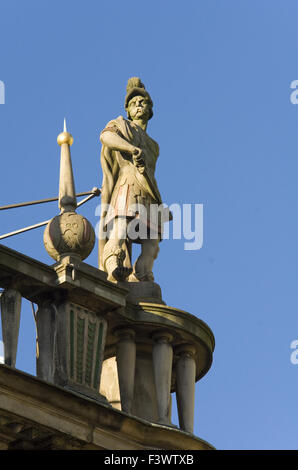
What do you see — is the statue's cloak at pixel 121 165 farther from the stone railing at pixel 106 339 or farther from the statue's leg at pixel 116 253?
the stone railing at pixel 106 339

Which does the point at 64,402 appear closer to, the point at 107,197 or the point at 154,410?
the point at 154,410

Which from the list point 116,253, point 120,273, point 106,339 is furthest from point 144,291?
point 106,339

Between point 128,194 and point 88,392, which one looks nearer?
point 88,392

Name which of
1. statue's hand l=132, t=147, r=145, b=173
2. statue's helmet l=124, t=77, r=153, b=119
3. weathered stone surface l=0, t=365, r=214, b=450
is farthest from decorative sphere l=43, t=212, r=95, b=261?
statue's helmet l=124, t=77, r=153, b=119

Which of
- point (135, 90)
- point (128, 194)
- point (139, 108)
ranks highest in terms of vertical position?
point (135, 90)

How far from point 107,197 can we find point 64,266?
348 centimetres

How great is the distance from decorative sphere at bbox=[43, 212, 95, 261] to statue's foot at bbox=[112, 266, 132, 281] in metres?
1.08

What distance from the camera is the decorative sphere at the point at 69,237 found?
2394cm

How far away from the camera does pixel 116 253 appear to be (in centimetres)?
2528

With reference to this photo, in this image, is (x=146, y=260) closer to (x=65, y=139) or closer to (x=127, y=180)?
(x=127, y=180)

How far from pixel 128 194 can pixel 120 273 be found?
1.92m

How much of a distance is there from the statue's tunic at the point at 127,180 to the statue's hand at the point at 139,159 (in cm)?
9

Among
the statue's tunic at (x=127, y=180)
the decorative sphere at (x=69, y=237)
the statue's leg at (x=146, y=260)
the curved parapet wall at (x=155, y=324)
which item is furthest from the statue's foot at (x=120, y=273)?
the statue's tunic at (x=127, y=180)

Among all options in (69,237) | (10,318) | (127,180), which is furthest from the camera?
(127,180)
